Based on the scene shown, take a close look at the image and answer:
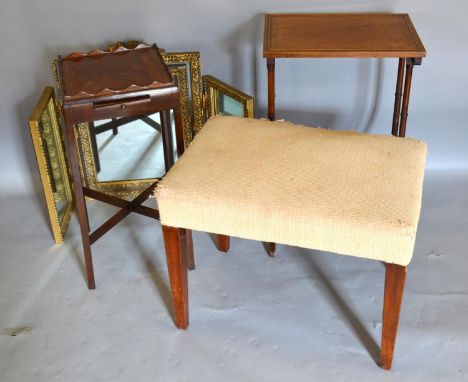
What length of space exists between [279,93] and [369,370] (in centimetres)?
91

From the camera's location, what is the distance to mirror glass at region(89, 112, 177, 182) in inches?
76.5

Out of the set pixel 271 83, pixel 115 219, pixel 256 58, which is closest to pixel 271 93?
pixel 271 83

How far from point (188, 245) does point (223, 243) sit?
0.13m

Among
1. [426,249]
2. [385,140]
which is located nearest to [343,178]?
[385,140]

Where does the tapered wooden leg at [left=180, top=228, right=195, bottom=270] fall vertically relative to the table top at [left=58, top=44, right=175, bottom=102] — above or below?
below

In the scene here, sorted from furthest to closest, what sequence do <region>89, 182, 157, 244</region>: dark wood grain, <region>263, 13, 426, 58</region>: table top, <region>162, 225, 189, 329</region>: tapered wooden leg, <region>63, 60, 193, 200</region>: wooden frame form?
<region>63, 60, 193, 200</region>: wooden frame, <region>89, 182, 157, 244</region>: dark wood grain, <region>263, 13, 426, 58</region>: table top, <region>162, 225, 189, 329</region>: tapered wooden leg

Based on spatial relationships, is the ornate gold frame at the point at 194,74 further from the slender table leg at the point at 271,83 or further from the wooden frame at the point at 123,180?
the slender table leg at the point at 271,83

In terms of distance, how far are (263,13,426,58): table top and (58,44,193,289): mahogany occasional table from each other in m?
0.27

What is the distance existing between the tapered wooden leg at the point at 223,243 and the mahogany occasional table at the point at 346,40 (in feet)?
0.39

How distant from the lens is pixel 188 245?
175 cm

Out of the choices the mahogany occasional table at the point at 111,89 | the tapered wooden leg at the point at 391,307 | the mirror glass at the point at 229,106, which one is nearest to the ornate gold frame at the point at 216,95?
the mirror glass at the point at 229,106

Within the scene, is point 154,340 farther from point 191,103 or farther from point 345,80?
point 345,80

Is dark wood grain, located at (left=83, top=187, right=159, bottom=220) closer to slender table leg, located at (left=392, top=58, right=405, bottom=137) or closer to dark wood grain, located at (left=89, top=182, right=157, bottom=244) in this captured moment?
dark wood grain, located at (left=89, top=182, right=157, bottom=244)

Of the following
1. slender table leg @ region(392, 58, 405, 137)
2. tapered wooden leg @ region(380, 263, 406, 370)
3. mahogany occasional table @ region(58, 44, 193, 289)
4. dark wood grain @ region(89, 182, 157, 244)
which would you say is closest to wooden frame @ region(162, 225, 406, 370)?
tapered wooden leg @ region(380, 263, 406, 370)
